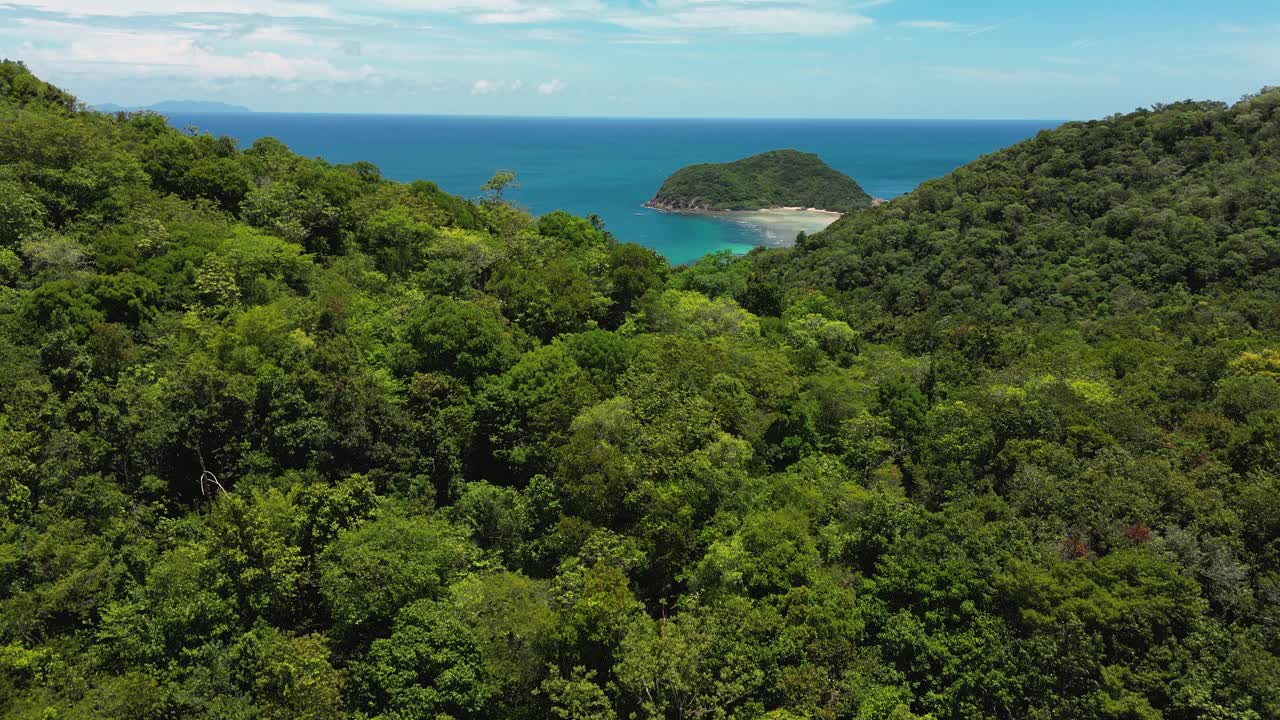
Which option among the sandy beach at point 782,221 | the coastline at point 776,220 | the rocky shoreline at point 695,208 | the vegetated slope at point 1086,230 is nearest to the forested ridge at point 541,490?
the vegetated slope at point 1086,230

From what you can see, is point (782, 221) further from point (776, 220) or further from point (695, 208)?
point (695, 208)

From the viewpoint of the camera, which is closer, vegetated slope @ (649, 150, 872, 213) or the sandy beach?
the sandy beach

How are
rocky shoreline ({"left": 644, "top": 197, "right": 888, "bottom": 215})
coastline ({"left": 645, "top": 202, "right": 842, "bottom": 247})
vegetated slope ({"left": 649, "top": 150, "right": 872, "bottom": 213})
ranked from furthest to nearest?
vegetated slope ({"left": 649, "top": 150, "right": 872, "bottom": 213}), rocky shoreline ({"left": 644, "top": 197, "right": 888, "bottom": 215}), coastline ({"left": 645, "top": 202, "right": 842, "bottom": 247})

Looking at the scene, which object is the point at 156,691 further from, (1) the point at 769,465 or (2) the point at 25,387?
(1) the point at 769,465

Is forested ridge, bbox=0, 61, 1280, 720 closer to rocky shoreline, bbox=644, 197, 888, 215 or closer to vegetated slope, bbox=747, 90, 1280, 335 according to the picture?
vegetated slope, bbox=747, 90, 1280, 335

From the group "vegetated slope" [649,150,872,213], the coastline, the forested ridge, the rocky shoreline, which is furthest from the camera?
"vegetated slope" [649,150,872,213]

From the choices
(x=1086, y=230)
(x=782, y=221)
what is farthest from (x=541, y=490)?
(x=782, y=221)

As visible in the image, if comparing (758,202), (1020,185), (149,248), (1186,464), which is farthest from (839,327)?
(758,202)

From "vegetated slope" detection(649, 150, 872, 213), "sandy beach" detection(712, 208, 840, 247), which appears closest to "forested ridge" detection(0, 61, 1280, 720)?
"sandy beach" detection(712, 208, 840, 247)

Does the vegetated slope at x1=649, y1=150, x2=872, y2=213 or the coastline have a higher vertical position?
the vegetated slope at x1=649, y1=150, x2=872, y2=213
